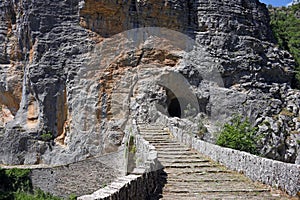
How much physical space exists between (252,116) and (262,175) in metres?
19.3

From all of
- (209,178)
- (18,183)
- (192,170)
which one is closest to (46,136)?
(18,183)

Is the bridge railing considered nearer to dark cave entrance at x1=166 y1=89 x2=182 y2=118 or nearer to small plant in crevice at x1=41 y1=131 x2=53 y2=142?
small plant in crevice at x1=41 y1=131 x2=53 y2=142

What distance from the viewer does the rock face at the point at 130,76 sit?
26.9m

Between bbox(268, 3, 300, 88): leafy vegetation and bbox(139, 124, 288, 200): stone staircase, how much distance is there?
23.5 m

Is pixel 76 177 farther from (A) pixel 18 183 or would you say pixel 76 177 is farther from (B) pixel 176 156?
(B) pixel 176 156

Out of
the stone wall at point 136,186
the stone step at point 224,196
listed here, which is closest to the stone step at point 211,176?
the stone wall at point 136,186

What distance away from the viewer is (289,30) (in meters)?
46.3

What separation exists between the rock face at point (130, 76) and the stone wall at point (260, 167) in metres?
13.6

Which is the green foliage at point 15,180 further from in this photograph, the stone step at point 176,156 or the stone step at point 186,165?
the stone step at point 186,165

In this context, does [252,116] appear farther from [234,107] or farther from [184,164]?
[184,164]

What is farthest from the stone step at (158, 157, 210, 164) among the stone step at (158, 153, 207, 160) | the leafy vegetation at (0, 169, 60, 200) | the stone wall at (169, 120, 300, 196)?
the leafy vegetation at (0, 169, 60, 200)

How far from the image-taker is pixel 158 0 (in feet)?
94.6

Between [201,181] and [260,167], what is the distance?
1.58 metres

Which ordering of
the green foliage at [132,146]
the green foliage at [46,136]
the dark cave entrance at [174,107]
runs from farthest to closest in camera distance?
the dark cave entrance at [174,107]
the green foliage at [46,136]
the green foliage at [132,146]
